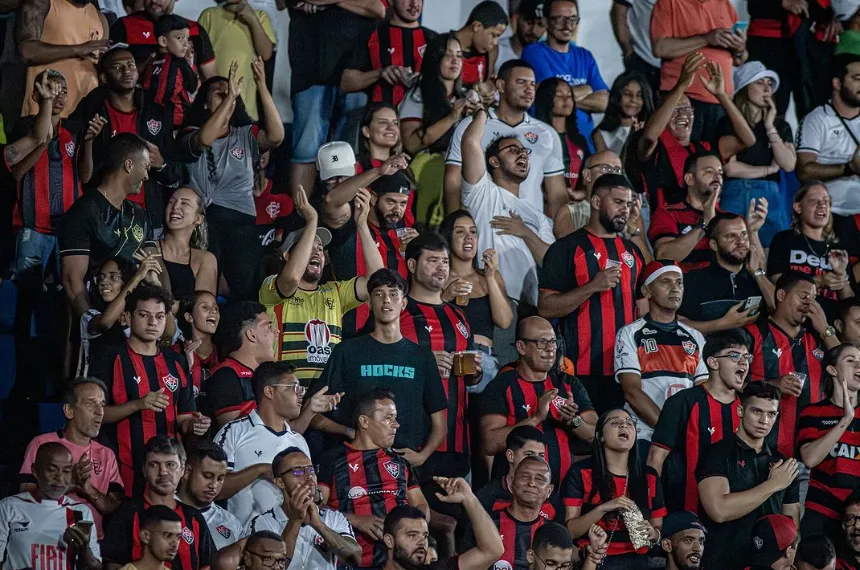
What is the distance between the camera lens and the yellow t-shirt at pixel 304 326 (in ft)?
30.0

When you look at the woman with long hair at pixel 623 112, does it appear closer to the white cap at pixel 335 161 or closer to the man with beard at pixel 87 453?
the white cap at pixel 335 161

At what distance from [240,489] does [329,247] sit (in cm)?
191

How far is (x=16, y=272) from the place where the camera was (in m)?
9.59

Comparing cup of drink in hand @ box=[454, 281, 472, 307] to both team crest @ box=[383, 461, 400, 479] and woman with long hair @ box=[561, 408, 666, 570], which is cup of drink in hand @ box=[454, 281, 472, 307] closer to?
woman with long hair @ box=[561, 408, 666, 570]

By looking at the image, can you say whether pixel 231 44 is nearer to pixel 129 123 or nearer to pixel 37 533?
pixel 129 123

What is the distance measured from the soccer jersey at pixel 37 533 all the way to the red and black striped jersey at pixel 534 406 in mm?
2309

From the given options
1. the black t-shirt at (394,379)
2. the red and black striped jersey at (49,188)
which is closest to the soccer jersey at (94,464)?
the black t-shirt at (394,379)

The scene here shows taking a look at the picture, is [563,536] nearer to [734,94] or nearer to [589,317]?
[589,317]

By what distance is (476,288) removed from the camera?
9648 mm

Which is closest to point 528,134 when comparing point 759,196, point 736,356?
point 759,196

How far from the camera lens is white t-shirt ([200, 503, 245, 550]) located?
8.09 metres

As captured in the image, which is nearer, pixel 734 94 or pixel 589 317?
pixel 589 317

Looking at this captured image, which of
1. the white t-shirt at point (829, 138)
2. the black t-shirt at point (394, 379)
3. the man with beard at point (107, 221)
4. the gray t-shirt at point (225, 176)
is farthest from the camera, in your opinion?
the white t-shirt at point (829, 138)

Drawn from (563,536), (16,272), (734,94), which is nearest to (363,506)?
(563,536)
